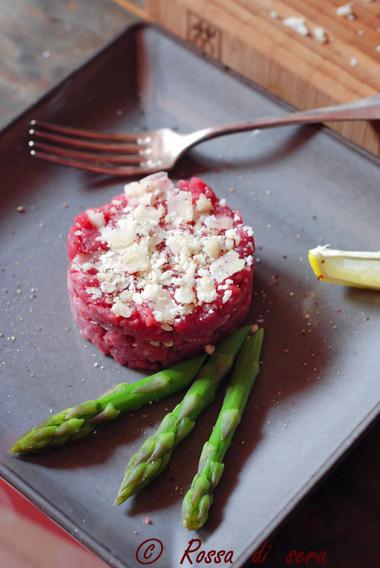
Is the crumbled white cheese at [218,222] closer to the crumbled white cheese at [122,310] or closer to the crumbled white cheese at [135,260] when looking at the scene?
the crumbled white cheese at [135,260]

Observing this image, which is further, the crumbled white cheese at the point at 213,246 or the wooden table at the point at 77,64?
the crumbled white cheese at the point at 213,246

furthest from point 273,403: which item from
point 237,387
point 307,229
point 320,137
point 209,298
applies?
point 320,137

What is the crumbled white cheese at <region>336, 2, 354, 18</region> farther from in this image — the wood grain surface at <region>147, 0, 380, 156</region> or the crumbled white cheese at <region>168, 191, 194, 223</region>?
the crumbled white cheese at <region>168, 191, 194, 223</region>

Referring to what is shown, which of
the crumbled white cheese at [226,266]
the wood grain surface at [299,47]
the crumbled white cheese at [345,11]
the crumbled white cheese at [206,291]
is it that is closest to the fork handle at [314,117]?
the wood grain surface at [299,47]

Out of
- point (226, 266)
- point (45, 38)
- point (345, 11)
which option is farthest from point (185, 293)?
point (45, 38)

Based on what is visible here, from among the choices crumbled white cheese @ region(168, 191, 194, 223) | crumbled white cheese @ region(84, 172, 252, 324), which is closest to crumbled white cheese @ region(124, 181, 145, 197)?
crumbled white cheese @ region(84, 172, 252, 324)

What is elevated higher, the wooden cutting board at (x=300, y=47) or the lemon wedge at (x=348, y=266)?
the wooden cutting board at (x=300, y=47)
